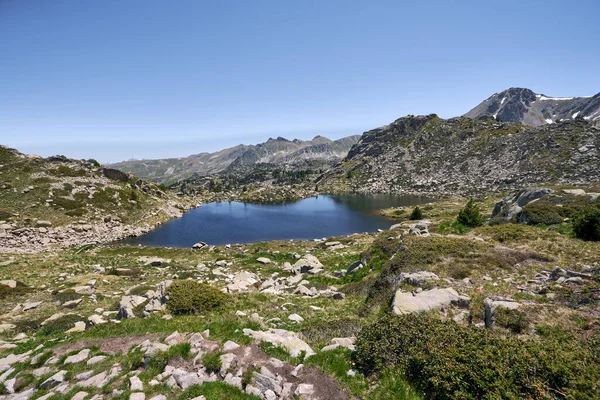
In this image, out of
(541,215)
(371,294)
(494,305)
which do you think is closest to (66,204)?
(371,294)

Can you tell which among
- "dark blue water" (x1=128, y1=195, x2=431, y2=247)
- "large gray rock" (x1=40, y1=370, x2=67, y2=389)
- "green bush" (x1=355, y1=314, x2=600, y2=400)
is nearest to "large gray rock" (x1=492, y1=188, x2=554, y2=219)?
"green bush" (x1=355, y1=314, x2=600, y2=400)

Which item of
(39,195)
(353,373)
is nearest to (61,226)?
(39,195)

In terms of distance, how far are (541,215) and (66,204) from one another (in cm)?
10561

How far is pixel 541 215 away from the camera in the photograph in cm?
3080

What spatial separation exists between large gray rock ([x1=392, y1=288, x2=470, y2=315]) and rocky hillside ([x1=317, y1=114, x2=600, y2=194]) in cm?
13694

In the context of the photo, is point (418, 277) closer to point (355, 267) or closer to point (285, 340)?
point (285, 340)

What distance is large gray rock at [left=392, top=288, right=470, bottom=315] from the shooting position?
1548 cm

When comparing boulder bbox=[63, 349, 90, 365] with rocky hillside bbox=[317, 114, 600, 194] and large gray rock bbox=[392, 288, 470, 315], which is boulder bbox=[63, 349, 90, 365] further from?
rocky hillside bbox=[317, 114, 600, 194]

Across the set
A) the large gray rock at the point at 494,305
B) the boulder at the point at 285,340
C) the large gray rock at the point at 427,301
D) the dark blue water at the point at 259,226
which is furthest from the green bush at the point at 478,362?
the dark blue water at the point at 259,226

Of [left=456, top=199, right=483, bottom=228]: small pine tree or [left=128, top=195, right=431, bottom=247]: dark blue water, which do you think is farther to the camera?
[left=128, top=195, right=431, bottom=247]: dark blue water

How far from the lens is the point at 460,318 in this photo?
14695 mm

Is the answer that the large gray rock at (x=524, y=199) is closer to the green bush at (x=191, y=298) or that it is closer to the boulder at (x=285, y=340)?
the boulder at (x=285, y=340)

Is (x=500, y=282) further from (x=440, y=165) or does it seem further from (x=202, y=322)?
(x=440, y=165)

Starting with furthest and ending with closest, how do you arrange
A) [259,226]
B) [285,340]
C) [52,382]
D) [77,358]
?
[259,226], [77,358], [285,340], [52,382]
